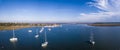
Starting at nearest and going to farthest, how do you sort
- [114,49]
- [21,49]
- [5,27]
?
[114,49]
[21,49]
[5,27]

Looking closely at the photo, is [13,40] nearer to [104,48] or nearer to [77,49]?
[77,49]

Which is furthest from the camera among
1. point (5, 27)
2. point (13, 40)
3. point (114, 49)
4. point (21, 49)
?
point (5, 27)

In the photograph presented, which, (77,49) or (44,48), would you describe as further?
(44,48)

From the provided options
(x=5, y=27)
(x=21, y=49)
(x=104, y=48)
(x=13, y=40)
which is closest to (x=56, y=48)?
(x=21, y=49)

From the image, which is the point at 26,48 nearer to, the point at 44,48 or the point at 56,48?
the point at 44,48

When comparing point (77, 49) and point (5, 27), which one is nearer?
point (77, 49)

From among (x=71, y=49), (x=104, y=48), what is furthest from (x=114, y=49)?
(x=71, y=49)

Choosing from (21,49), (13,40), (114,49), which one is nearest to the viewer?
(114,49)

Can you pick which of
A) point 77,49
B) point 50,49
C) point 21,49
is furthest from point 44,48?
point 77,49

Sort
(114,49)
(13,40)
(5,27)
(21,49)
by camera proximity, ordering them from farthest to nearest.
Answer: (5,27) < (13,40) < (21,49) < (114,49)
